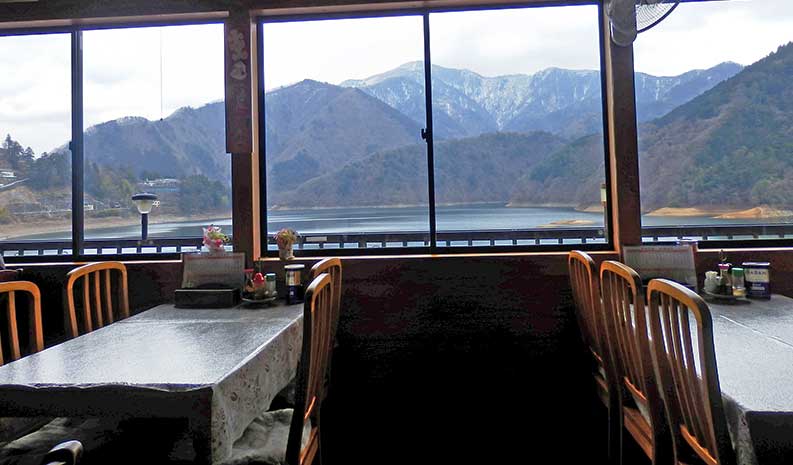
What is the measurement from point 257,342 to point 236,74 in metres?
1.89

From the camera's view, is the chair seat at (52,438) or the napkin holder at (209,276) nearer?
the chair seat at (52,438)

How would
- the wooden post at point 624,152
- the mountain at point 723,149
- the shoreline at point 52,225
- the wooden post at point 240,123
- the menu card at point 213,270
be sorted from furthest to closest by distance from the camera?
the shoreline at point 52,225, the mountain at point 723,149, the wooden post at point 240,123, the wooden post at point 624,152, the menu card at point 213,270

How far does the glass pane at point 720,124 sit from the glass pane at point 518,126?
37 cm

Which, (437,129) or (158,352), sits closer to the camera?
(158,352)

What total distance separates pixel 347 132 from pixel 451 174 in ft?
2.96

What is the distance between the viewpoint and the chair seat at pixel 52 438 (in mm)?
1329

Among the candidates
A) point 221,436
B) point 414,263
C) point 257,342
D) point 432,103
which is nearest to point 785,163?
point 432,103

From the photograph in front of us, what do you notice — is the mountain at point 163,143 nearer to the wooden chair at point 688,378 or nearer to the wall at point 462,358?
the wall at point 462,358

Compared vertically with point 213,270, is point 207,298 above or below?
below

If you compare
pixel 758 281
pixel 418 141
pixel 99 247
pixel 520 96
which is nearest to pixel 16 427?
pixel 99 247

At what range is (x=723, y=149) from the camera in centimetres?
296

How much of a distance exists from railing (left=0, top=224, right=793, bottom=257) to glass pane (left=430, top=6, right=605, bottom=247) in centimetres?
1

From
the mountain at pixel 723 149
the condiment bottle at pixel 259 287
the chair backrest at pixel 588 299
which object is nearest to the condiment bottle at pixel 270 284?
the condiment bottle at pixel 259 287

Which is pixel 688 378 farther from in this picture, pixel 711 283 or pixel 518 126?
pixel 518 126
